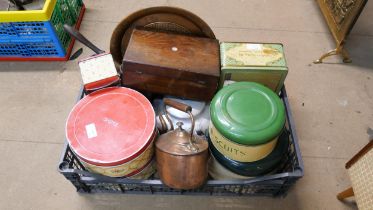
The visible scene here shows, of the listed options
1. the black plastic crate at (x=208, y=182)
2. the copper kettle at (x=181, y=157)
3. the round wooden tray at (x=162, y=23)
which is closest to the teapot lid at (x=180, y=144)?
the copper kettle at (x=181, y=157)

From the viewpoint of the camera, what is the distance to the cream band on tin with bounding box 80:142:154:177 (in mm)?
1119

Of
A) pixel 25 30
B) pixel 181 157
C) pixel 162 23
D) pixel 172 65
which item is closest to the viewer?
pixel 181 157

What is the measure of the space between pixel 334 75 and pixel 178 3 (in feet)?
3.61

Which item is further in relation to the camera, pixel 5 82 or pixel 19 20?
pixel 5 82

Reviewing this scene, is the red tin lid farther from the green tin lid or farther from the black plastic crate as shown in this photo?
the green tin lid

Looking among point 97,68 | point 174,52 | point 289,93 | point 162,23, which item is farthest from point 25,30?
point 289,93

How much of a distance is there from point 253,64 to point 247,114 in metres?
0.26

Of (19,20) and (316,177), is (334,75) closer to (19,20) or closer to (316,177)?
(316,177)

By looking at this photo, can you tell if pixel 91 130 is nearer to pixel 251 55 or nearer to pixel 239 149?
pixel 239 149

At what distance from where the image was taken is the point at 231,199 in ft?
4.47

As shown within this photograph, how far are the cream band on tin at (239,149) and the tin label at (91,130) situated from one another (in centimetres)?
42

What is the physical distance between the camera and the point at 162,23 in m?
1.32

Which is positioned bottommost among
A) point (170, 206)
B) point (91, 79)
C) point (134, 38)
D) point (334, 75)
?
point (170, 206)

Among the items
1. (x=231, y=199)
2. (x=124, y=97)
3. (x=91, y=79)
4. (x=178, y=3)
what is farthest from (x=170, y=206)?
(x=178, y=3)
